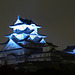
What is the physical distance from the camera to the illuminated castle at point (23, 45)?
69.4 m

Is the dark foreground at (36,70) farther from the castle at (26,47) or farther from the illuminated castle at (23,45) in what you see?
the illuminated castle at (23,45)

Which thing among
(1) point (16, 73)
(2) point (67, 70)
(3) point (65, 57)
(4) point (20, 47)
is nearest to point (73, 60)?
(3) point (65, 57)

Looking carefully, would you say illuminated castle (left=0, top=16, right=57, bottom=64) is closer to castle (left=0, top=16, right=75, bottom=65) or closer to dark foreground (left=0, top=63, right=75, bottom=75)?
castle (left=0, top=16, right=75, bottom=65)

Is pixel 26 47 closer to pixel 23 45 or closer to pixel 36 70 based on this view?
pixel 23 45

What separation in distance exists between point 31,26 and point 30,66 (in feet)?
62.6

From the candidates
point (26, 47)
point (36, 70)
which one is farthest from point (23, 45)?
point (36, 70)

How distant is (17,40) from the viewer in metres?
75.1

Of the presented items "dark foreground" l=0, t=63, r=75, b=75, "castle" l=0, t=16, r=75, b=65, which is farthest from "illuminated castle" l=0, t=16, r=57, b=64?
"dark foreground" l=0, t=63, r=75, b=75

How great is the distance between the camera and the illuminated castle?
6944 centimetres

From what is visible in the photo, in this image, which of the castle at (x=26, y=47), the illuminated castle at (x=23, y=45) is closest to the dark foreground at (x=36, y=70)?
the castle at (x=26, y=47)

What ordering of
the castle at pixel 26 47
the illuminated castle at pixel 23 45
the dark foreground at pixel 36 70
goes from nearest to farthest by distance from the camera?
1. the dark foreground at pixel 36 70
2. the castle at pixel 26 47
3. the illuminated castle at pixel 23 45

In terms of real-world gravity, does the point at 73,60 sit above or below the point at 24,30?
below

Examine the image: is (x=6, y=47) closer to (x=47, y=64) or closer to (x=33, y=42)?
(x=33, y=42)

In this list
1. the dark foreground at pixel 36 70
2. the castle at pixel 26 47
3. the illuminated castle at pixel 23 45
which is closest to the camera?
the dark foreground at pixel 36 70
